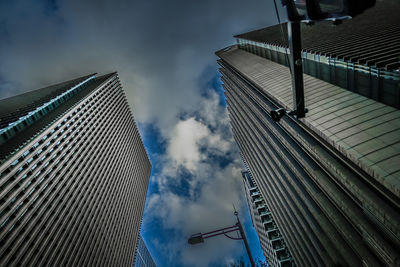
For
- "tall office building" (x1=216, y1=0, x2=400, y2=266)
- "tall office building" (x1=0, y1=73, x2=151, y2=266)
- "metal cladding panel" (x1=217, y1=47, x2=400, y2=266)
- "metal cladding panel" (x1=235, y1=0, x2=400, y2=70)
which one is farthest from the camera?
"tall office building" (x1=0, y1=73, x2=151, y2=266)

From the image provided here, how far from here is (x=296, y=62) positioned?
33.7ft

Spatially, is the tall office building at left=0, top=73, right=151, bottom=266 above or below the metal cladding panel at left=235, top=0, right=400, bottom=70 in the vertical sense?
below

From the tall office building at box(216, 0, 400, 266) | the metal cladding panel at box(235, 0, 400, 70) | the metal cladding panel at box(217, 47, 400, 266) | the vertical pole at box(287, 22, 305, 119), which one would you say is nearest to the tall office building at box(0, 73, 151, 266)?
the vertical pole at box(287, 22, 305, 119)

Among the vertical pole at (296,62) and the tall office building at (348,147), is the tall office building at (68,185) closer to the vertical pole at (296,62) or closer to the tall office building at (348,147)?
the vertical pole at (296,62)

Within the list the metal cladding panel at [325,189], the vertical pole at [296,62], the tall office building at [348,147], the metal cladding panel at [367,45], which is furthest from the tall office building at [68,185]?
the metal cladding panel at [367,45]

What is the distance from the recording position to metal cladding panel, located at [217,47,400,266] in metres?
20.0

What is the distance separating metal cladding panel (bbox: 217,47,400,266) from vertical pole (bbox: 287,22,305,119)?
31.2 feet

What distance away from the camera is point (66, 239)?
167 feet

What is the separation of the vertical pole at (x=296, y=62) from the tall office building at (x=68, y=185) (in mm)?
48455

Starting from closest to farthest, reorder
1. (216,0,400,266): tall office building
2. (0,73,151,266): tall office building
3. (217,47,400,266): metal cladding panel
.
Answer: (216,0,400,266): tall office building < (217,47,400,266): metal cladding panel < (0,73,151,266): tall office building

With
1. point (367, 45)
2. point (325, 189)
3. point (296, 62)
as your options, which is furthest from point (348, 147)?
point (367, 45)

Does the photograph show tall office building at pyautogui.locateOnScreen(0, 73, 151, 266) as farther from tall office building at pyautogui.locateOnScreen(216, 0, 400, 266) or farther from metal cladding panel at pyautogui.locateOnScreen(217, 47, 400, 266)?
tall office building at pyautogui.locateOnScreen(216, 0, 400, 266)

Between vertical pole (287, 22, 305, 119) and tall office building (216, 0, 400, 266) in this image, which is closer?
vertical pole (287, 22, 305, 119)

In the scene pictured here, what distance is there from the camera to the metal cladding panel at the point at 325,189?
65.5ft
